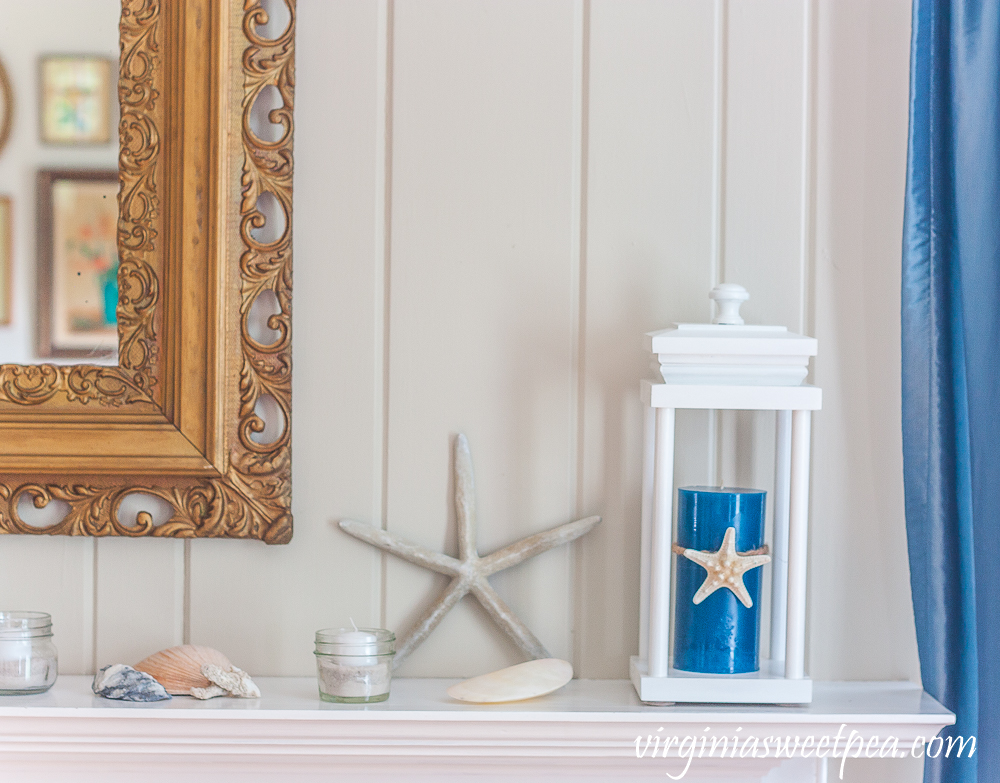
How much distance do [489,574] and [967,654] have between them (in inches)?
18.2

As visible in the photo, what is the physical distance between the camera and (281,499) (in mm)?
926

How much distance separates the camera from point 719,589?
0.83m

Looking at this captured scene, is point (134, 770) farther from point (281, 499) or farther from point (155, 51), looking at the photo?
point (155, 51)

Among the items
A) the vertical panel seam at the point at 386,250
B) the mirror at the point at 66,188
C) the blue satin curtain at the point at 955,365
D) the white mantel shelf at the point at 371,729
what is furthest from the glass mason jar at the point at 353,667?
the blue satin curtain at the point at 955,365

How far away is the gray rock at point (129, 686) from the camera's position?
85cm

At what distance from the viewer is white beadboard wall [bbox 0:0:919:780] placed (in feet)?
3.11

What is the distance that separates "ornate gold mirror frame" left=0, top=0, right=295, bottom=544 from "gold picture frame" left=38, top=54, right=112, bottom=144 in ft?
0.07

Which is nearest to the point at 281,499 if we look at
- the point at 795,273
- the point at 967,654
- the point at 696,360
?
the point at 696,360

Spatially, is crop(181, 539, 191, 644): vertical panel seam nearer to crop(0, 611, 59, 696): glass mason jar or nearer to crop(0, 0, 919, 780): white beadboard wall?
crop(0, 0, 919, 780): white beadboard wall

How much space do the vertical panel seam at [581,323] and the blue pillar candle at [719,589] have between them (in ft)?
0.43

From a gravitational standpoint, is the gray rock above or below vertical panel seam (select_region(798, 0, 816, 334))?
below

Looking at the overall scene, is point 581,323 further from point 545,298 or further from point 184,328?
point 184,328

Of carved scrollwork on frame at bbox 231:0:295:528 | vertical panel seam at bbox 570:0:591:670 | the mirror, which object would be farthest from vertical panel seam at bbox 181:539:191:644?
vertical panel seam at bbox 570:0:591:670

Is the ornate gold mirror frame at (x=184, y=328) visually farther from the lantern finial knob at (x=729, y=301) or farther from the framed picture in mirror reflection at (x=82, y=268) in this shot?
the lantern finial knob at (x=729, y=301)
